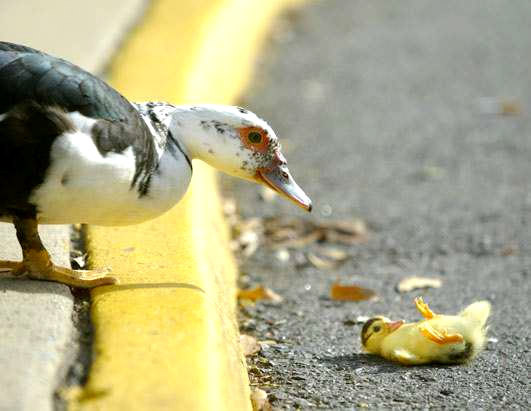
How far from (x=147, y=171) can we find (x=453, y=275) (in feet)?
5.51

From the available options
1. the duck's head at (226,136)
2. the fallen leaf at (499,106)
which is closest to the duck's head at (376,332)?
the duck's head at (226,136)

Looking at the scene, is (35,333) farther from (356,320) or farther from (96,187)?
(356,320)

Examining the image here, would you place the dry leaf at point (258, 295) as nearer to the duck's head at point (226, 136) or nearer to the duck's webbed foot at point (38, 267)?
the duck's head at point (226, 136)

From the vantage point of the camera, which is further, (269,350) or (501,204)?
(501,204)

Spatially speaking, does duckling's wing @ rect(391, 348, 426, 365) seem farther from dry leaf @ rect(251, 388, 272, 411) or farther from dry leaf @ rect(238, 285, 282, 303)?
dry leaf @ rect(238, 285, 282, 303)

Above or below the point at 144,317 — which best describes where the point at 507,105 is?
above

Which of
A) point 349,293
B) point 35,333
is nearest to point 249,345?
point 349,293

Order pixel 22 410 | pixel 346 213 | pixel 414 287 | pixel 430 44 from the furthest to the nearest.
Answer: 1. pixel 430 44
2. pixel 346 213
3. pixel 414 287
4. pixel 22 410

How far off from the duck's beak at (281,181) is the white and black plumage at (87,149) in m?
0.07

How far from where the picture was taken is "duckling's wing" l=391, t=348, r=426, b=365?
3490 mm

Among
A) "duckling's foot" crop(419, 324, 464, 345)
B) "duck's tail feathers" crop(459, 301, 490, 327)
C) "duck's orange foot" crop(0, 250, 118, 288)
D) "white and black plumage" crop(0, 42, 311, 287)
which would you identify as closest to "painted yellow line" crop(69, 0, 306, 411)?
"duck's orange foot" crop(0, 250, 118, 288)

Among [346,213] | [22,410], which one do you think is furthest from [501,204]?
[22,410]

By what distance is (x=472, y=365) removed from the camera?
3.51m

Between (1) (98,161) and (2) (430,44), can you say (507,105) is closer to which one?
(2) (430,44)
